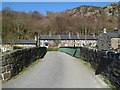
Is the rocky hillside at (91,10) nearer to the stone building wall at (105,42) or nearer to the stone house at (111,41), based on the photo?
the stone building wall at (105,42)

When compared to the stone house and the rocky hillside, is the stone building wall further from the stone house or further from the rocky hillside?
the rocky hillside

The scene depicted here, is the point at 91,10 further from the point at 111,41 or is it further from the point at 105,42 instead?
the point at 111,41

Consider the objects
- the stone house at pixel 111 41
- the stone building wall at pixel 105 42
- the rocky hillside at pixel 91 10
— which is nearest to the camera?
the stone house at pixel 111 41

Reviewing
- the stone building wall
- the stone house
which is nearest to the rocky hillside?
the stone building wall

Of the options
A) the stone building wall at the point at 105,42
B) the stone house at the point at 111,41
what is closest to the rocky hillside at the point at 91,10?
the stone building wall at the point at 105,42

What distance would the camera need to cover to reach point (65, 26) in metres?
104

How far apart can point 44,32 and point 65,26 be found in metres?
15.2

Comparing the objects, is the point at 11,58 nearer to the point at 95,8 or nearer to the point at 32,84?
the point at 32,84

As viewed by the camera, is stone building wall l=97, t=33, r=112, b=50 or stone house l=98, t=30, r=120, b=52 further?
stone building wall l=97, t=33, r=112, b=50

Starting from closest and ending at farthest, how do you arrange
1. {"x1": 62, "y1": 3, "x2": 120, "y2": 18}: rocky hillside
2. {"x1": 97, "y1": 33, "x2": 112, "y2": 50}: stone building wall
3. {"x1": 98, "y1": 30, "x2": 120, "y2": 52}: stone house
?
{"x1": 98, "y1": 30, "x2": 120, "y2": 52}: stone house, {"x1": 97, "y1": 33, "x2": 112, "y2": 50}: stone building wall, {"x1": 62, "y1": 3, "x2": 120, "y2": 18}: rocky hillside

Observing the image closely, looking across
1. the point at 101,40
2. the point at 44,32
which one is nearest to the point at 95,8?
the point at 44,32

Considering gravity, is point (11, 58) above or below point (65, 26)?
below

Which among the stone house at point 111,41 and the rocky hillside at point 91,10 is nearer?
the stone house at point 111,41

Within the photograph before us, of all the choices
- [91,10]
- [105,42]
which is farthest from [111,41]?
[91,10]
